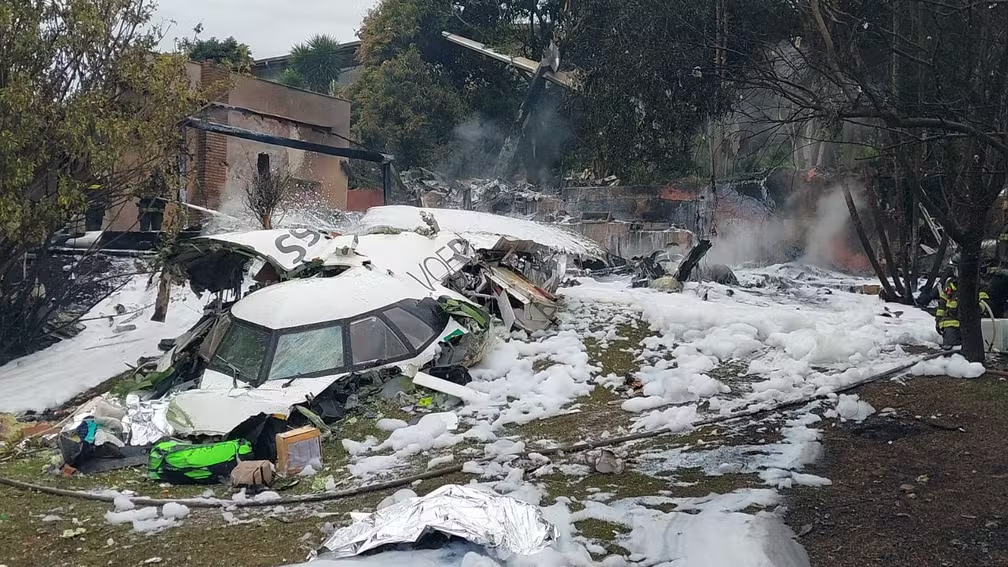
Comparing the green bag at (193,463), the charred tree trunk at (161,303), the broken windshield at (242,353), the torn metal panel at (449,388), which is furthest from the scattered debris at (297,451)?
the charred tree trunk at (161,303)

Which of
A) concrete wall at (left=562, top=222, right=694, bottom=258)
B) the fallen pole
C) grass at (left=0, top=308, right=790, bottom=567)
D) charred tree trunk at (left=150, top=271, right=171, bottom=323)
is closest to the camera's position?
grass at (left=0, top=308, right=790, bottom=567)

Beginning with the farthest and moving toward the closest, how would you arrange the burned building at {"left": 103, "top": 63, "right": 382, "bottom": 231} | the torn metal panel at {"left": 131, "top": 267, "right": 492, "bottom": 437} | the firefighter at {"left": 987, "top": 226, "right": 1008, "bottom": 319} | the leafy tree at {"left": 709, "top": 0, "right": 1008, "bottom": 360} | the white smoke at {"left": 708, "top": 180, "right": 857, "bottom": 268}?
the burned building at {"left": 103, "top": 63, "right": 382, "bottom": 231}
the white smoke at {"left": 708, "top": 180, "right": 857, "bottom": 268}
the firefighter at {"left": 987, "top": 226, "right": 1008, "bottom": 319}
the torn metal panel at {"left": 131, "top": 267, "right": 492, "bottom": 437}
the leafy tree at {"left": 709, "top": 0, "right": 1008, "bottom": 360}

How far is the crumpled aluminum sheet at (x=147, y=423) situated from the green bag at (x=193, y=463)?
697 millimetres

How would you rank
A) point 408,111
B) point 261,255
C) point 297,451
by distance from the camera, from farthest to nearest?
1. point 408,111
2. point 261,255
3. point 297,451

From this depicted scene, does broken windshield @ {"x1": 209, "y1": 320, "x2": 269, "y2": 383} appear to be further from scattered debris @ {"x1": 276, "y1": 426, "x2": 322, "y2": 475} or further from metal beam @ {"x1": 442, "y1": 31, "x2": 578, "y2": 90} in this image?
metal beam @ {"x1": 442, "y1": 31, "x2": 578, "y2": 90}

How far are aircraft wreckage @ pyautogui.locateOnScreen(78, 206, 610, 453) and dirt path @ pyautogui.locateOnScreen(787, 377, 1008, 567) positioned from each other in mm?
3662

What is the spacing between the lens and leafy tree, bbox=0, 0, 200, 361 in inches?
334

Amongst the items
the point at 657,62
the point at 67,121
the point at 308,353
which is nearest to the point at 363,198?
the point at 67,121

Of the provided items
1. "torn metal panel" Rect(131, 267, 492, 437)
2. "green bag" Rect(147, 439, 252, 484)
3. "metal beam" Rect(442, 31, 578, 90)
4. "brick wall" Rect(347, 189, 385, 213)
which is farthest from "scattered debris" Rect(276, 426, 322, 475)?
"metal beam" Rect(442, 31, 578, 90)

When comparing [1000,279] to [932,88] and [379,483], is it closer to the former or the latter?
[932,88]

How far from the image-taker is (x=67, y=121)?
873 centimetres

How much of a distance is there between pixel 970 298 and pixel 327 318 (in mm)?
5832

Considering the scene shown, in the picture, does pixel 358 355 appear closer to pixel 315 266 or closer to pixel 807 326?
pixel 315 266

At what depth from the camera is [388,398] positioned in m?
7.66
